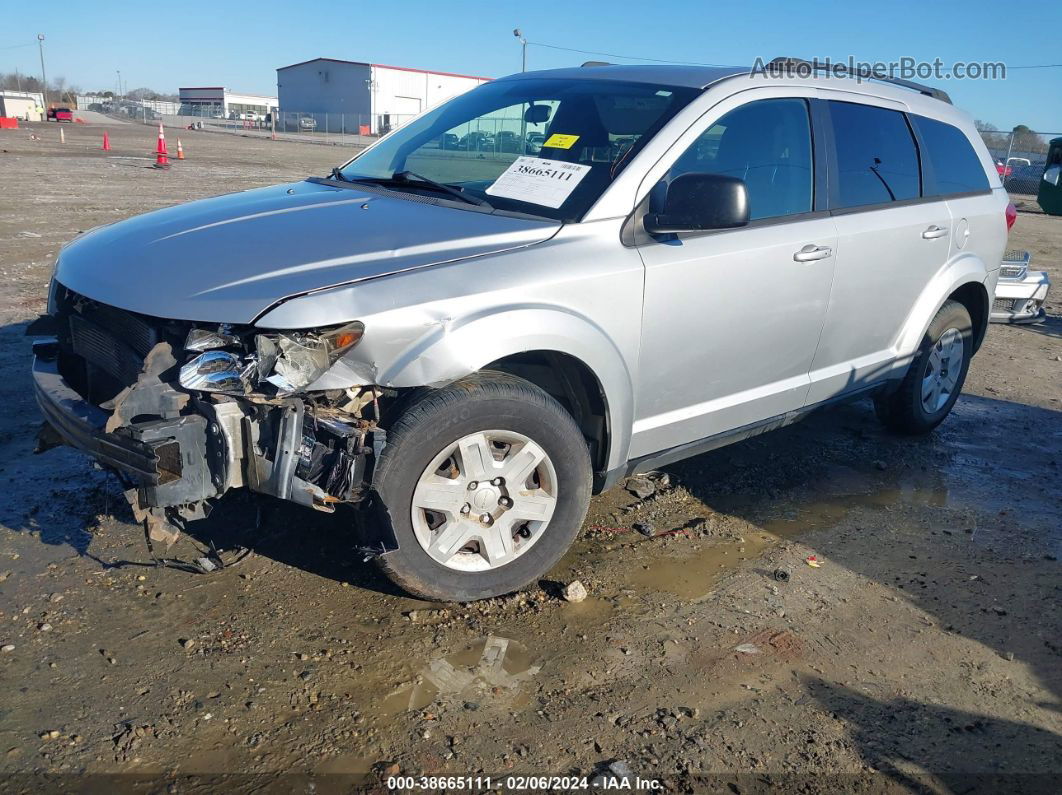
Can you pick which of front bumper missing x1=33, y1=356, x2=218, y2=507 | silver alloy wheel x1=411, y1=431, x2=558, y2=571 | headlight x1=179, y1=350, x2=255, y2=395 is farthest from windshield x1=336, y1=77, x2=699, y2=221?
front bumper missing x1=33, y1=356, x2=218, y2=507

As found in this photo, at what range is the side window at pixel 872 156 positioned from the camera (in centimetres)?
427

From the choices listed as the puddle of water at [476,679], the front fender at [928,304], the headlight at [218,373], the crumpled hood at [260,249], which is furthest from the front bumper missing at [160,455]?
the front fender at [928,304]

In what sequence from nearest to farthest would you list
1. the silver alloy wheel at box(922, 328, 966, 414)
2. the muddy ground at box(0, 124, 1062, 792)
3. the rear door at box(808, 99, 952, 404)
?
1. the muddy ground at box(0, 124, 1062, 792)
2. the rear door at box(808, 99, 952, 404)
3. the silver alloy wheel at box(922, 328, 966, 414)

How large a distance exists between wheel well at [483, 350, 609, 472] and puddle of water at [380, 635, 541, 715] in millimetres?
862

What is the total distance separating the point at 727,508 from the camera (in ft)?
14.2

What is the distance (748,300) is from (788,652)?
146 centimetres

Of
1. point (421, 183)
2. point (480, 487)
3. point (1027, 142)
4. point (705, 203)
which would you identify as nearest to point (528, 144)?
point (421, 183)

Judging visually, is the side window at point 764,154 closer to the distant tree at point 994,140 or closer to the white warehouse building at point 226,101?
the distant tree at point 994,140

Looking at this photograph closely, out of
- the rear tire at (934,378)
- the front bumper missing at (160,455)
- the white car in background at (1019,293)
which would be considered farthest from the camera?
the white car in background at (1019,293)

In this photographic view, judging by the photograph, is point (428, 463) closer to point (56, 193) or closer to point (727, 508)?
point (727, 508)

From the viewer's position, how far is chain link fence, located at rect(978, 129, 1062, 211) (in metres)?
25.7

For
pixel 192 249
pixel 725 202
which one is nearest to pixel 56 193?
pixel 192 249

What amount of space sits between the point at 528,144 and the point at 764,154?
Answer: 41.9 inches

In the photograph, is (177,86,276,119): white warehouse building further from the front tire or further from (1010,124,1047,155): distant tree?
the front tire
